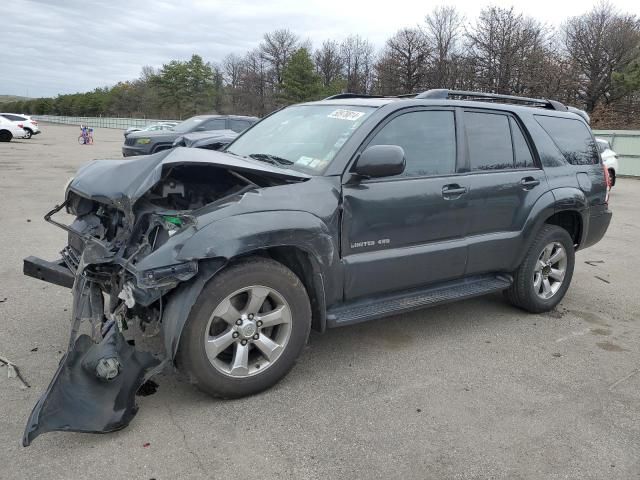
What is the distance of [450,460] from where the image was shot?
110 inches

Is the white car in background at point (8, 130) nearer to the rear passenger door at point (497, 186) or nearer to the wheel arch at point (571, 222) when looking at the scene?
the rear passenger door at point (497, 186)

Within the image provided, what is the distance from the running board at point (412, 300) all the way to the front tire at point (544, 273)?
200 millimetres

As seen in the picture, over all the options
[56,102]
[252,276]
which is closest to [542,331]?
[252,276]

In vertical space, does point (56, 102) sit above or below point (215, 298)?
above

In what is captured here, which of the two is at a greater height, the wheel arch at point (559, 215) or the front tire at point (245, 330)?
the wheel arch at point (559, 215)

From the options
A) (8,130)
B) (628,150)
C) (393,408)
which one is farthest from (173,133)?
(628,150)

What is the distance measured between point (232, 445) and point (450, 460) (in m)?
1.15

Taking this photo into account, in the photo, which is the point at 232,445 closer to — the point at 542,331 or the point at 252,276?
the point at 252,276

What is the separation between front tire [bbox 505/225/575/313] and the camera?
4816 mm

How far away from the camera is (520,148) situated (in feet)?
15.5

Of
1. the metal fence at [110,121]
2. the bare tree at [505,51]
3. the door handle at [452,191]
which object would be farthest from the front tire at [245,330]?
the metal fence at [110,121]

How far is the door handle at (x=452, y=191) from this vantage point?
406 cm

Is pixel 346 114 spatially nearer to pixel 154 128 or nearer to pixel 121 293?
pixel 121 293

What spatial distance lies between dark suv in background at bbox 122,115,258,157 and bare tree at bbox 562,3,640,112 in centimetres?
3372
